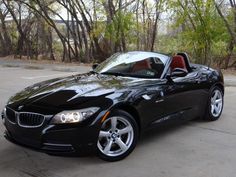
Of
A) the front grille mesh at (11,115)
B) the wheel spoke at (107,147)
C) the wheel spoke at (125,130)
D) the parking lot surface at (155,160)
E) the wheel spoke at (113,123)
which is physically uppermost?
the front grille mesh at (11,115)

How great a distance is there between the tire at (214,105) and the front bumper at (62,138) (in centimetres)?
277

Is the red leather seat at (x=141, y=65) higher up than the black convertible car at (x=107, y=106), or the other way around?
the red leather seat at (x=141, y=65)

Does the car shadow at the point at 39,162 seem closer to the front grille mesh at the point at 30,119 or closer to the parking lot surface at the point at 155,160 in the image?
the parking lot surface at the point at 155,160

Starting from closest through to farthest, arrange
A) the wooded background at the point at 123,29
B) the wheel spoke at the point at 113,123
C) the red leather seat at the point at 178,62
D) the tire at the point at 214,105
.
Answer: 1. the wheel spoke at the point at 113,123
2. the red leather seat at the point at 178,62
3. the tire at the point at 214,105
4. the wooded background at the point at 123,29

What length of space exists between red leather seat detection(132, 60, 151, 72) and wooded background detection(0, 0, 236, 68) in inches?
374

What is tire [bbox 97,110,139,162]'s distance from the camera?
441 centimetres

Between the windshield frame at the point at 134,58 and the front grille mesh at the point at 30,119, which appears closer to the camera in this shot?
the front grille mesh at the point at 30,119

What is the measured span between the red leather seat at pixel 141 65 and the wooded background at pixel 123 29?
31.2 ft

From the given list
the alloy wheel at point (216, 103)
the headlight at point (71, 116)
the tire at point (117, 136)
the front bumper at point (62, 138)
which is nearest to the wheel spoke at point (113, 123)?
the tire at point (117, 136)

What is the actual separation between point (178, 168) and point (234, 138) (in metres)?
1.56

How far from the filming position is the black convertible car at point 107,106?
4113 mm

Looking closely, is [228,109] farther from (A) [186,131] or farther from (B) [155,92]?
(B) [155,92]

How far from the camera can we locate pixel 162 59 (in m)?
5.66

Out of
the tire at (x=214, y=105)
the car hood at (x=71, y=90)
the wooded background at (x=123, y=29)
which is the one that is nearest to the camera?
the car hood at (x=71, y=90)
